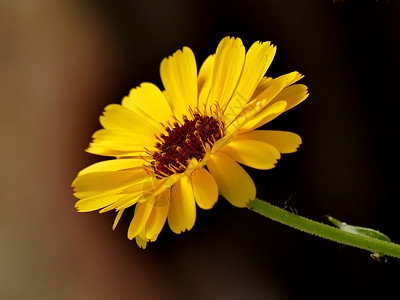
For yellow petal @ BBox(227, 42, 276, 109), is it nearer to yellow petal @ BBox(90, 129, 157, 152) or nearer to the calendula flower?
the calendula flower

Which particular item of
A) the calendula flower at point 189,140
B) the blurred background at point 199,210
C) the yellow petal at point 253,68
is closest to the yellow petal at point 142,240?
the calendula flower at point 189,140

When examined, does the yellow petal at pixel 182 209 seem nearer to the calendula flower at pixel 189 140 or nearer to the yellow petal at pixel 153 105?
the calendula flower at pixel 189 140

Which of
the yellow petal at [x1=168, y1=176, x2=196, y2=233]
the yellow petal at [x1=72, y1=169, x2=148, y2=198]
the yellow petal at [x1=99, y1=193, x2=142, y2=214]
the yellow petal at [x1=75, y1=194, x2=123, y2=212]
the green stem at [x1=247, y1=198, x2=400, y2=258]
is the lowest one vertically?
the green stem at [x1=247, y1=198, x2=400, y2=258]

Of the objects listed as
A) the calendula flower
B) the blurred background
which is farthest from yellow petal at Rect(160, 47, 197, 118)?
the blurred background

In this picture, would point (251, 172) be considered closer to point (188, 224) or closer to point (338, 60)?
point (338, 60)

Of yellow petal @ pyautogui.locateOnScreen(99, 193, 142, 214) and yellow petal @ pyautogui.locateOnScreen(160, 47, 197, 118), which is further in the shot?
yellow petal @ pyautogui.locateOnScreen(160, 47, 197, 118)

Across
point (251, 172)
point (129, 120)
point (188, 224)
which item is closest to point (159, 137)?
point (129, 120)

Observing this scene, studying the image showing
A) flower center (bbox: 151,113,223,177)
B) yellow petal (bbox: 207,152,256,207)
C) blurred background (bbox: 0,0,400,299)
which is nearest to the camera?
yellow petal (bbox: 207,152,256,207)
